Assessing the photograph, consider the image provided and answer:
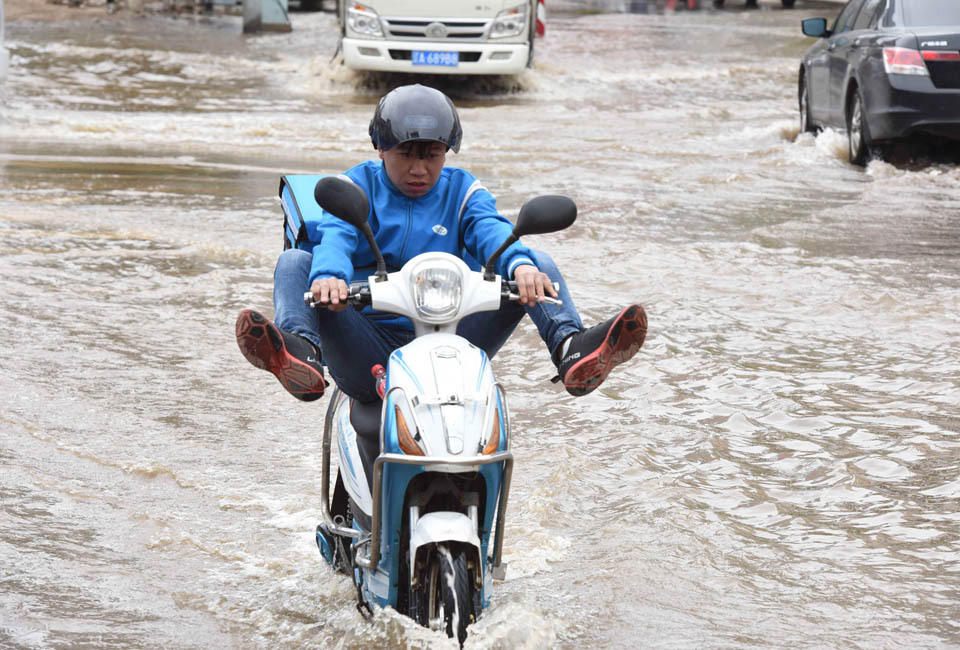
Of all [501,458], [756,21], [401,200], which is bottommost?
[756,21]

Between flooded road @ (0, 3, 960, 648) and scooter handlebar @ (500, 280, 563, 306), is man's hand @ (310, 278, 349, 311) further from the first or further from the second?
flooded road @ (0, 3, 960, 648)

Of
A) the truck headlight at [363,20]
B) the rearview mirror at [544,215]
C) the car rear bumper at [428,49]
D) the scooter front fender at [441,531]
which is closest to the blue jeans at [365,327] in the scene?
the rearview mirror at [544,215]

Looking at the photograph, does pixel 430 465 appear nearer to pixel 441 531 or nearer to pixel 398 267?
pixel 441 531

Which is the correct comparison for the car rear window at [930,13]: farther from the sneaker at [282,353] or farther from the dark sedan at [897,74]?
the sneaker at [282,353]

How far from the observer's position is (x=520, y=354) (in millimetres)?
7172

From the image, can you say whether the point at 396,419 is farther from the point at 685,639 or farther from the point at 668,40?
the point at 668,40

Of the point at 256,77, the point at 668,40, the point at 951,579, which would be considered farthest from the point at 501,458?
the point at 668,40

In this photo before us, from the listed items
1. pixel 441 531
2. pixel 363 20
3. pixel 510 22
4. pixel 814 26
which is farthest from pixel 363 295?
pixel 510 22

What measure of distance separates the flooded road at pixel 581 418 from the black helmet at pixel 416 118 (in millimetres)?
1281

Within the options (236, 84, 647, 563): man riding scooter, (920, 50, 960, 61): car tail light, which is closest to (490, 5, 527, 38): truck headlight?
(920, 50, 960, 61): car tail light

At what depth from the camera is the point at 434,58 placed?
58.6 ft

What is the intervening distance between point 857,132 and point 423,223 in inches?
372

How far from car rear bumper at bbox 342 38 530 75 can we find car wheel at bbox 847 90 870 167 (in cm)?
601

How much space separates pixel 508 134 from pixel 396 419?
12.0 meters
